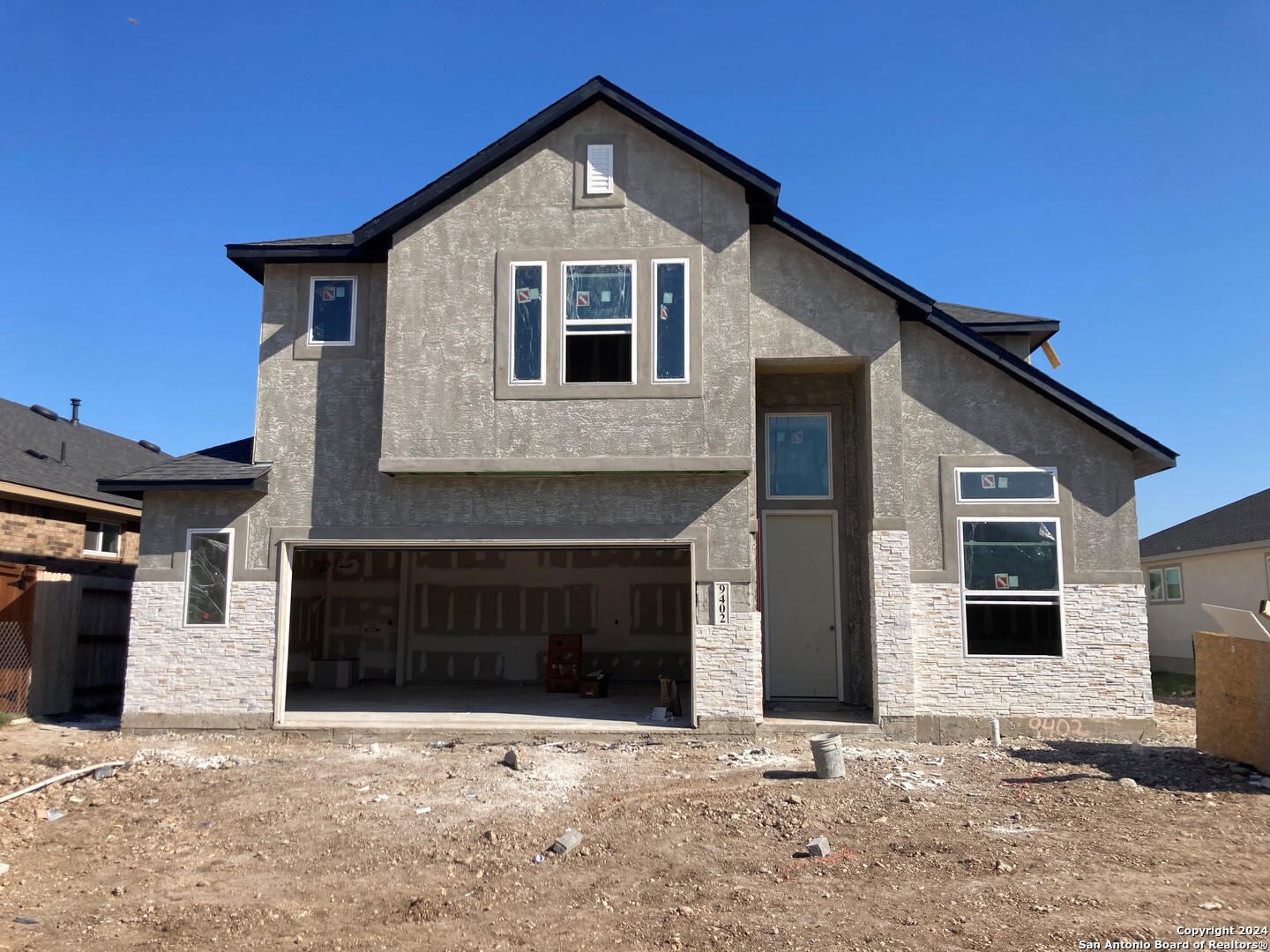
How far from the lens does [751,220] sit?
13.0 m

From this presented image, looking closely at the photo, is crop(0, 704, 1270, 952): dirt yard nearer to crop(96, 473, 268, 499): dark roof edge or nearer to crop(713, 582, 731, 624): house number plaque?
crop(713, 582, 731, 624): house number plaque

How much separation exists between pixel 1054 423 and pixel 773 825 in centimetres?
749

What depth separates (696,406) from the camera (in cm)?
1209

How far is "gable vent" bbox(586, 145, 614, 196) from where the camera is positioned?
12695 millimetres

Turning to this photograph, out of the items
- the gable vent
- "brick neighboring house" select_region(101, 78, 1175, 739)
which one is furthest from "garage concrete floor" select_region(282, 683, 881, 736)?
the gable vent

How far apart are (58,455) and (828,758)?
18.1 m

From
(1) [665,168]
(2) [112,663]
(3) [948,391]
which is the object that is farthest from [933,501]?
(2) [112,663]

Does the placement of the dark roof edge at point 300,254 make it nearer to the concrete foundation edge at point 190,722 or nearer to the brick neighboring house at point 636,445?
the brick neighboring house at point 636,445

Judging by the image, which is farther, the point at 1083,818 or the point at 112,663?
the point at 112,663

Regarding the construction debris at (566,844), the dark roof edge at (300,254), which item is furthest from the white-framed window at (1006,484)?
the dark roof edge at (300,254)

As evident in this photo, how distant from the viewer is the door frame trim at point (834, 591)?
46.3 feet

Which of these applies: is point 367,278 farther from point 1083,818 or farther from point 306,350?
point 1083,818

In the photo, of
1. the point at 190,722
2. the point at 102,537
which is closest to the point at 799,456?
the point at 190,722

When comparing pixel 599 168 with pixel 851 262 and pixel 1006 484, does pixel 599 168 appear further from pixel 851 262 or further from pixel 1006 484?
pixel 1006 484
